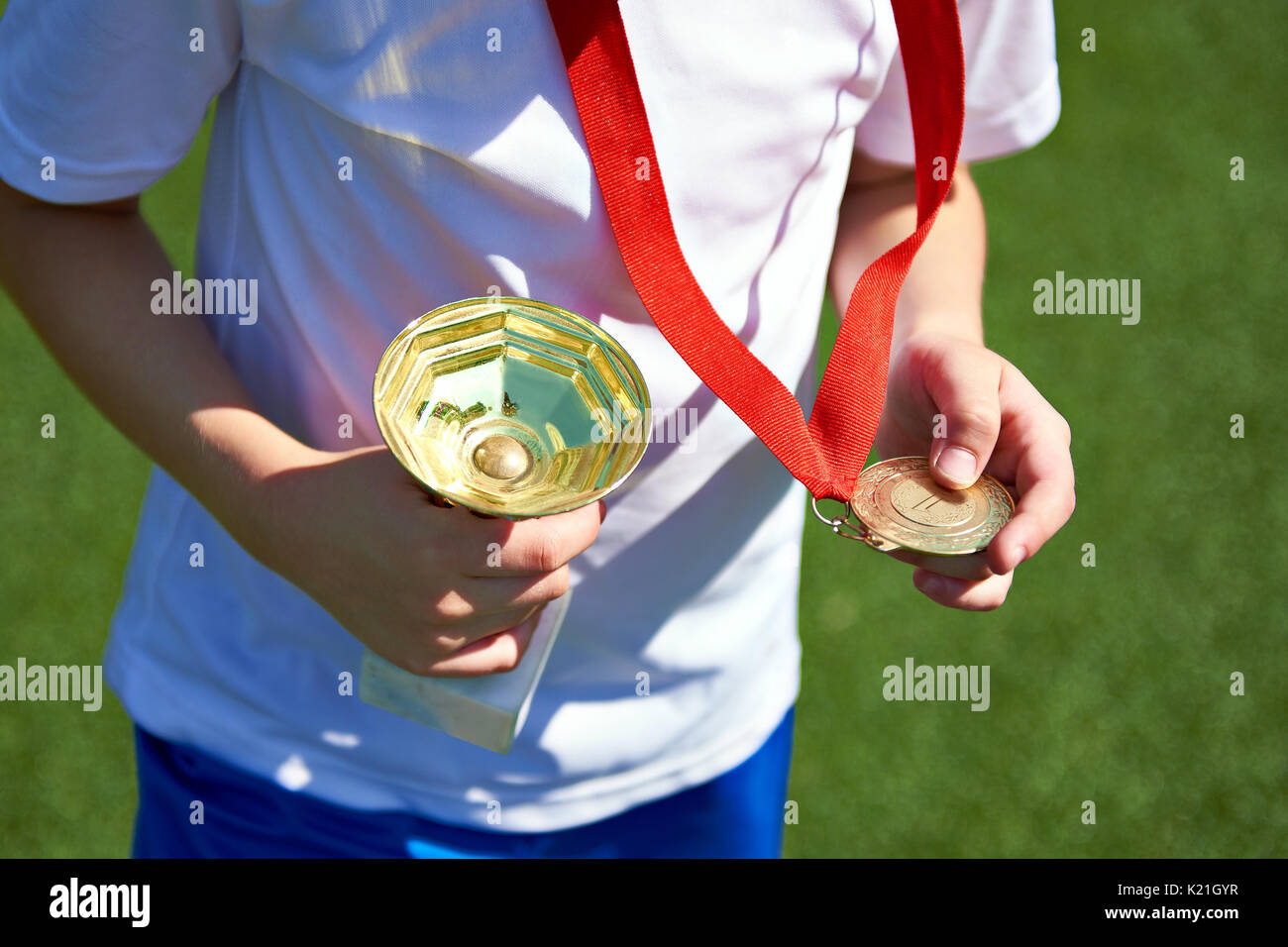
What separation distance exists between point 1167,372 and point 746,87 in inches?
125

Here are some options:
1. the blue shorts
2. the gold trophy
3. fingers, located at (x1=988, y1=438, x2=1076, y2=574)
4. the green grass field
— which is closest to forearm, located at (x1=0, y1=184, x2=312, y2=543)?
the gold trophy

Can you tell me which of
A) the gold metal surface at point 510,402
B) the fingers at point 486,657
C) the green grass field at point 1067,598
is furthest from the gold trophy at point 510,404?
the green grass field at point 1067,598

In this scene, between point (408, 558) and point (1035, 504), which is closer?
point (408, 558)

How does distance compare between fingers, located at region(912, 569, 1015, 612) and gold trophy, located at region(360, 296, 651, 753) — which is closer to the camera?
gold trophy, located at region(360, 296, 651, 753)

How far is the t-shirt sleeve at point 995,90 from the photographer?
144 centimetres

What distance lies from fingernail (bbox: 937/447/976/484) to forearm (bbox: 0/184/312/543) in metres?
0.67

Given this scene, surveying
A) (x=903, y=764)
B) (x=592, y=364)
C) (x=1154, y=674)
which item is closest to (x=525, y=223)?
(x=592, y=364)

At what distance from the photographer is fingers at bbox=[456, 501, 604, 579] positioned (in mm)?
1089

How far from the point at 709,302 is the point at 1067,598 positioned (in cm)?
251

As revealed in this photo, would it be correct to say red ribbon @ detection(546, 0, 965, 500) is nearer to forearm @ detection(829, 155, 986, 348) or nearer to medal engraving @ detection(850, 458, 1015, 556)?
medal engraving @ detection(850, 458, 1015, 556)

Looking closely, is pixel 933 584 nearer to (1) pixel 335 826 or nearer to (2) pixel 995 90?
(2) pixel 995 90

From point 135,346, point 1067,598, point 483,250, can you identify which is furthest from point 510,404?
point 1067,598

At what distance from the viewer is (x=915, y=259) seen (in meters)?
1.62

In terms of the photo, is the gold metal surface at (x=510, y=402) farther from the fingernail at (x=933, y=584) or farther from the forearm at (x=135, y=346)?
the fingernail at (x=933, y=584)
